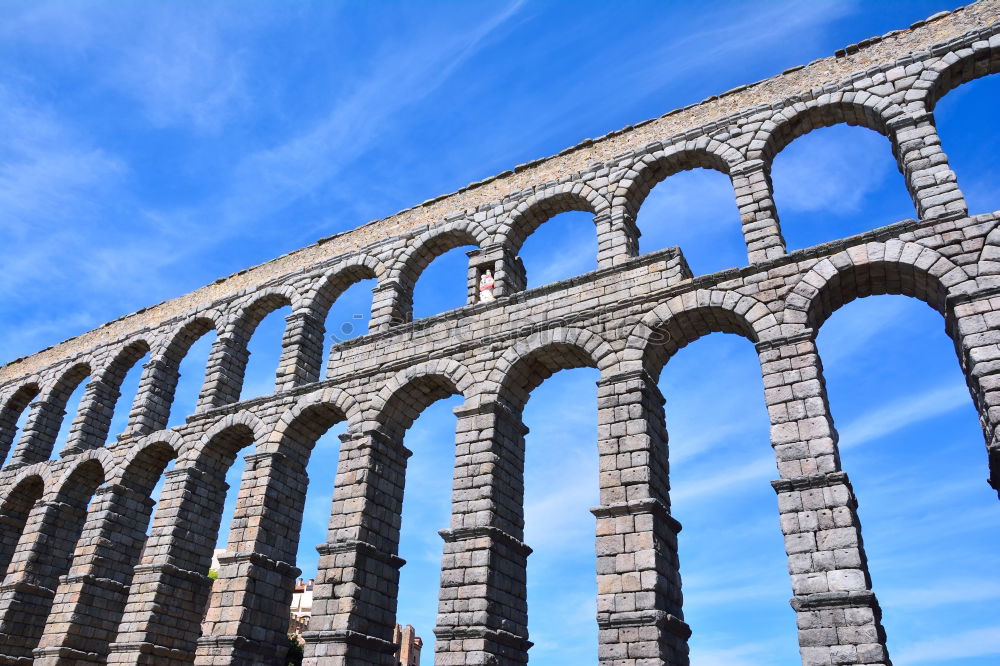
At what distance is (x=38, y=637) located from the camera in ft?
63.6

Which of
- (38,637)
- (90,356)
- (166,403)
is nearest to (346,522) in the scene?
(166,403)

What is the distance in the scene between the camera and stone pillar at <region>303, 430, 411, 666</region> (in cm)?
1307

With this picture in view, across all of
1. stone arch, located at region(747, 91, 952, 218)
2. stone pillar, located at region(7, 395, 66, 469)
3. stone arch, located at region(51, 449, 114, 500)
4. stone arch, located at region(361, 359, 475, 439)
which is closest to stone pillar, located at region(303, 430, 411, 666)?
stone arch, located at region(361, 359, 475, 439)

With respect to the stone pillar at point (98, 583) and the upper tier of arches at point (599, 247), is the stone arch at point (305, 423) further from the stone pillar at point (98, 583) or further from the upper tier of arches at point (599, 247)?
the stone pillar at point (98, 583)

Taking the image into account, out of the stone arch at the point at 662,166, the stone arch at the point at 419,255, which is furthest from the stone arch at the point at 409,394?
the stone arch at the point at 662,166

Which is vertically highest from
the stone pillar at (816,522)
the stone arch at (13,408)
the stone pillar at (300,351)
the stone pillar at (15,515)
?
the stone arch at (13,408)

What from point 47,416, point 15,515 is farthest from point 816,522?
point 47,416

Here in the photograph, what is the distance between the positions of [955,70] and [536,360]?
9.30m

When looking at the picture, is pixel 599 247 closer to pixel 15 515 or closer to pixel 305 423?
pixel 305 423

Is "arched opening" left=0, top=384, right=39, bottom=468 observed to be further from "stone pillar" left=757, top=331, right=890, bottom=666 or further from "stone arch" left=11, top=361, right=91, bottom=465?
"stone pillar" left=757, top=331, right=890, bottom=666

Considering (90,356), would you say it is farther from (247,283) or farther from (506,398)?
(506,398)

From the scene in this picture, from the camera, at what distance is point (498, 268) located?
16.8 m

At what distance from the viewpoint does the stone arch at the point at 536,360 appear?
14.1 m

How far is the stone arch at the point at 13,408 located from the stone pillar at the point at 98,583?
8.22 metres
